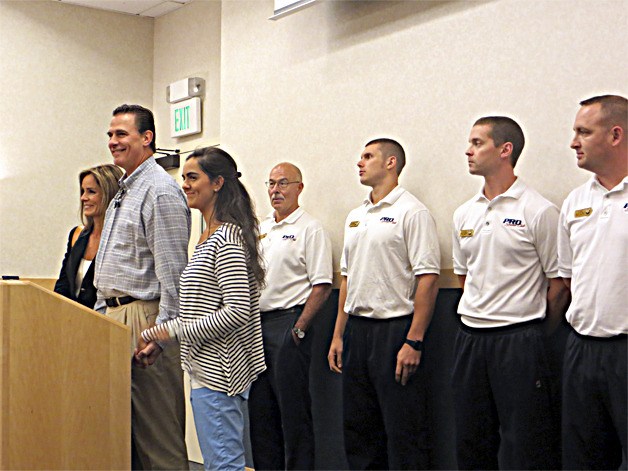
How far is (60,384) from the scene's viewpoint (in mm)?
2619

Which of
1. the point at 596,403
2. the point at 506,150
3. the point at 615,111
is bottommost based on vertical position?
the point at 596,403

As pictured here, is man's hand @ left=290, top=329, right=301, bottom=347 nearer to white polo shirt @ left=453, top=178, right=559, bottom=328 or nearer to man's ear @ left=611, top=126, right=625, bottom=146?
white polo shirt @ left=453, top=178, right=559, bottom=328

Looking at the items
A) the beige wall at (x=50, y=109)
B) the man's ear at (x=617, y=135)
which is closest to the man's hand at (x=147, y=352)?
the man's ear at (x=617, y=135)

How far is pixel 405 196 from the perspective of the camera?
3.76m

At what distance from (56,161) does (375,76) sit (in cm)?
287

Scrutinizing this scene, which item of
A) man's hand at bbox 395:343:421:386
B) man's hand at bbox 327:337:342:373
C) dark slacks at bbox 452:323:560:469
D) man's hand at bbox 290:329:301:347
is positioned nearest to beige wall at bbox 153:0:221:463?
man's hand at bbox 290:329:301:347

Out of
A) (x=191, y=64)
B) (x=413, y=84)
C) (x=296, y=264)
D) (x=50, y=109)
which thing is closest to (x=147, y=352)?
(x=296, y=264)

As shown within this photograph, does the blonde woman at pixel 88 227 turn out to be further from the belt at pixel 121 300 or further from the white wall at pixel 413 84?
the white wall at pixel 413 84

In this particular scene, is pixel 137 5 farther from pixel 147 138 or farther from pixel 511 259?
pixel 511 259

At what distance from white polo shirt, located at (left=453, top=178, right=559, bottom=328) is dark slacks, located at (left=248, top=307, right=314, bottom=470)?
1070mm

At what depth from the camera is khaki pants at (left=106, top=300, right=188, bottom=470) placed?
288 cm

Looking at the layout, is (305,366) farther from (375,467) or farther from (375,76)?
(375,76)

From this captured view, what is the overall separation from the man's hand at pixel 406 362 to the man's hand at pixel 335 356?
1.51 ft

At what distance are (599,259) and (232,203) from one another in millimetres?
1268
